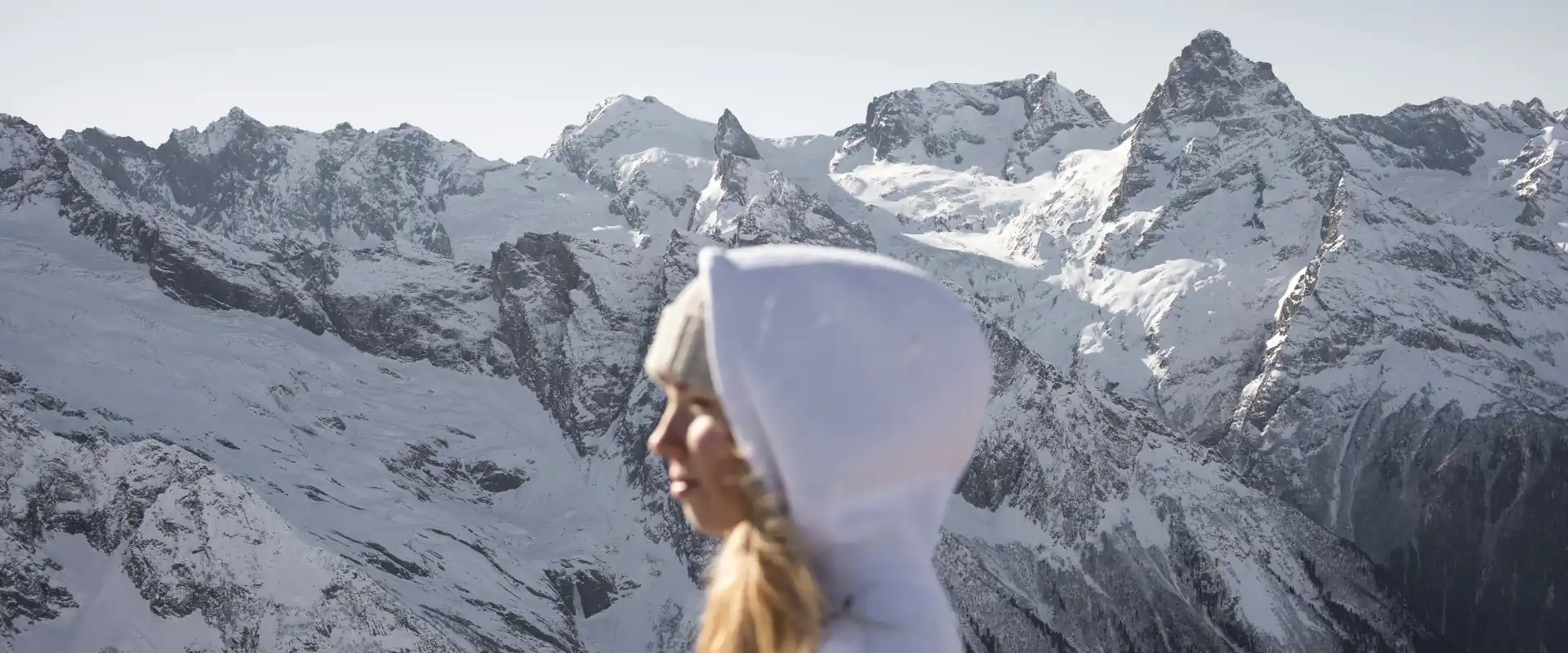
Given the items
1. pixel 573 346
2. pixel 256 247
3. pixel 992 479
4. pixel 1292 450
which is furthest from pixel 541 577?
pixel 1292 450

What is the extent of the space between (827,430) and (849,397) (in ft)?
0.37

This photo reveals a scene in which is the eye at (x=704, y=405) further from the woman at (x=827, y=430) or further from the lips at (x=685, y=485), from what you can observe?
the lips at (x=685, y=485)

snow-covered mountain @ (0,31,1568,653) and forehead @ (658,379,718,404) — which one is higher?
forehead @ (658,379,718,404)

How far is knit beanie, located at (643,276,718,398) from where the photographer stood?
4.23 meters

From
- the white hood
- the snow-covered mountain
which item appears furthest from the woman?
the snow-covered mountain

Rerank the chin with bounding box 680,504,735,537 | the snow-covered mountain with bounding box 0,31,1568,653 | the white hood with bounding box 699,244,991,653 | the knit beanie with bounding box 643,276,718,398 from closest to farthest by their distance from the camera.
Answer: the white hood with bounding box 699,244,991,653 < the knit beanie with bounding box 643,276,718,398 < the chin with bounding box 680,504,735,537 < the snow-covered mountain with bounding box 0,31,1568,653

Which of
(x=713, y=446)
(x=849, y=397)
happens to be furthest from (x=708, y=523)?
(x=849, y=397)

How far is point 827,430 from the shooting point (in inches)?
159

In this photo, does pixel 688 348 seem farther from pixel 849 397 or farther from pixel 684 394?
pixel 849 397

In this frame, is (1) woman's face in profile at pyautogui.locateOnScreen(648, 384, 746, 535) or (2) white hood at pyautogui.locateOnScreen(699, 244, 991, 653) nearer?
(2) white hood at pyautogui.locateOnScreen(699, 244, 991, 653)

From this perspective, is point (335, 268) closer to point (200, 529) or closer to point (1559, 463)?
point (200, 529)

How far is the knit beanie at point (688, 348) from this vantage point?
423 cm

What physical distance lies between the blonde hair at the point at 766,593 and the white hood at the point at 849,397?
6cm

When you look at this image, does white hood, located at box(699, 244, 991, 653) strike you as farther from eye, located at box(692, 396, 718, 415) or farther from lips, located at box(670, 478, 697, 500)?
lips, located at box(670, 478, 697, 500)
